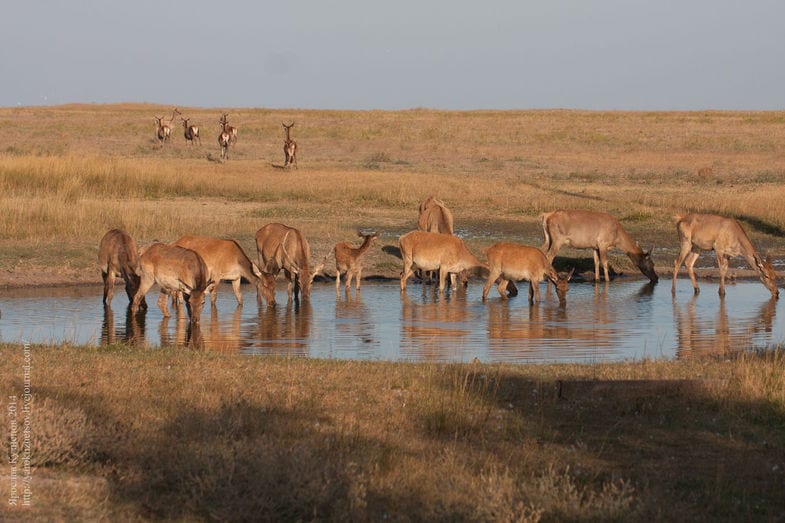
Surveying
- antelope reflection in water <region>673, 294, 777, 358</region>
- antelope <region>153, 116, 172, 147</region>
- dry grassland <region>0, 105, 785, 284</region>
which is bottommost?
antelope reflection in water <region>673, 294, 777, 358</region>

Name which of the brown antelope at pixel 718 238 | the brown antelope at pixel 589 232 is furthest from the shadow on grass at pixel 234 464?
the brown antelope at pixel 589 232

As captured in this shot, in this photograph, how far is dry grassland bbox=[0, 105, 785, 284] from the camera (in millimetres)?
23453

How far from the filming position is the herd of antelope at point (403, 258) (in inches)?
601

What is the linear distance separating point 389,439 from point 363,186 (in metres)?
24.7

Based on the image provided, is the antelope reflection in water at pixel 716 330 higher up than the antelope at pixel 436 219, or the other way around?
the antelope at pixel 436 219

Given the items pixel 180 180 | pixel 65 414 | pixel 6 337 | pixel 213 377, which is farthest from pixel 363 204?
pixel 65 414

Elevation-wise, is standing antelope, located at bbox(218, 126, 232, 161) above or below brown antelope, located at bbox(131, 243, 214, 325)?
above

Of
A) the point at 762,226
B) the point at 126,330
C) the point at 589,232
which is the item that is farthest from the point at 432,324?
the point at 762,226

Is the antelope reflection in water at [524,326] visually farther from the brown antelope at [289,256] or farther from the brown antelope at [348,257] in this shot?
the brown antelope at [289,256]

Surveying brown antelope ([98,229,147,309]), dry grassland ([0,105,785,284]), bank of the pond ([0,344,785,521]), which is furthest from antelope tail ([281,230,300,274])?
bank of the pond ([0,344,785,521])

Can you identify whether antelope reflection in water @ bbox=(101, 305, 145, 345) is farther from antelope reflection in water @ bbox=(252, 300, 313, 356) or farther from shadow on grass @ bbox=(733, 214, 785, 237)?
shadow on grass @ bbox=(733, 214, 785, 237)

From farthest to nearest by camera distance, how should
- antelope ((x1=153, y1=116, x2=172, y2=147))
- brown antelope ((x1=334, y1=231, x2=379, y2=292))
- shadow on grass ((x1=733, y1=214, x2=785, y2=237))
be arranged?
antelope ((x1=153, y1=116, x2=172, y2=147)) → shadow on grass ((x1=733, y1=214, x2=785, y2=237)) → brown antelope ((x1=334, y1=231, x2=379, y2=292))

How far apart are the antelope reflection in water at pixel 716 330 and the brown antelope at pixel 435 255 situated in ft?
11.5

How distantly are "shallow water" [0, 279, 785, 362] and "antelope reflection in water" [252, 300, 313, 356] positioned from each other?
2cm
